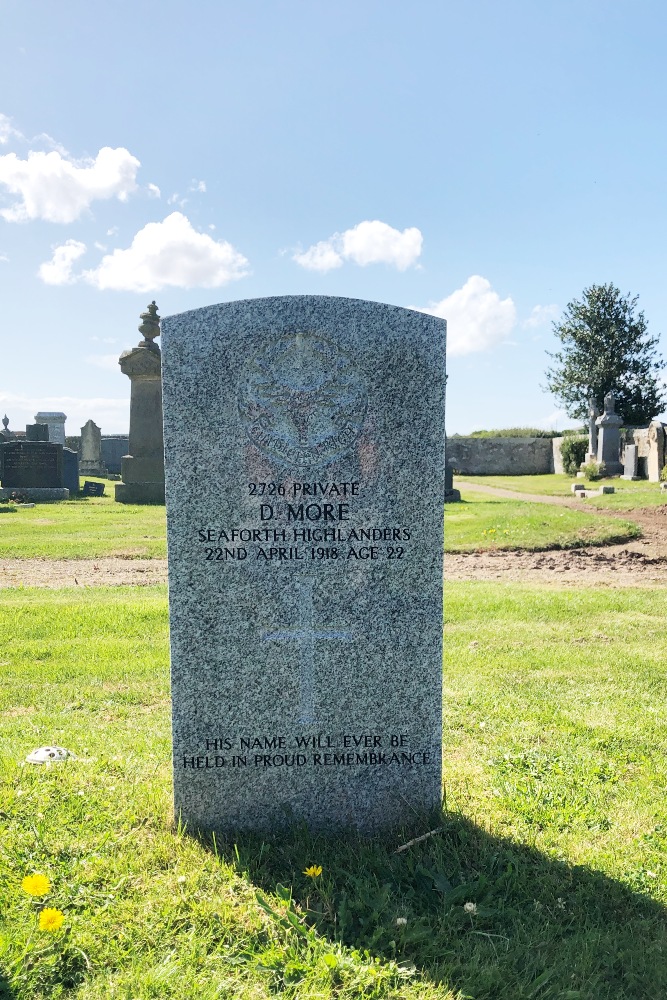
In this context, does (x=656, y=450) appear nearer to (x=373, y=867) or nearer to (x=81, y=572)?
(x=81, y=572)

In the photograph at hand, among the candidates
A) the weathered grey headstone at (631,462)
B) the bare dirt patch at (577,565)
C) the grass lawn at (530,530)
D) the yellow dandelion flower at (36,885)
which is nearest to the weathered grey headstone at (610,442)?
the weathered grey headstone at (631,462)

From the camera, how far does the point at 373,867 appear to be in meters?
2.65

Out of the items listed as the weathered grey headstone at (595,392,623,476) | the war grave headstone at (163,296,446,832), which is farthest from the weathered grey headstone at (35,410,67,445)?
the war grave headstone at (163,296,446,832)

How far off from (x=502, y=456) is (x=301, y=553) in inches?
1605

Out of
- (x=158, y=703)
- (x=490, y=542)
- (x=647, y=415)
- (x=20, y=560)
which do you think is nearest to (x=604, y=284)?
(x=647, y=415)

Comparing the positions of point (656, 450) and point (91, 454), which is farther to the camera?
point (91, 454)

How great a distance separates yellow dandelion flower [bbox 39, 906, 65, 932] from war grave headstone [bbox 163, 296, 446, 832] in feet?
2.39

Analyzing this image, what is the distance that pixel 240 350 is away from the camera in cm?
286

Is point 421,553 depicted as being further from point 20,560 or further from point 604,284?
point 604,284

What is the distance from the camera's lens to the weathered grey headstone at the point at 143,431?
706 inches

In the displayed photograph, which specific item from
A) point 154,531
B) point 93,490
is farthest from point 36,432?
point 154,531

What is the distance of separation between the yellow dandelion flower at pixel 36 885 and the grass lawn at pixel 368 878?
0.08 metres

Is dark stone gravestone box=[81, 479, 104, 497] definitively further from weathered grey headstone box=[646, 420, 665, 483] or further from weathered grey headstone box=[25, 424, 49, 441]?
weathered grey headstone box=[646, 420, 665, 483]

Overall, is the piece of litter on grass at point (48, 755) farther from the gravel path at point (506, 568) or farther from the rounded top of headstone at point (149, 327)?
the rounded top of headstone at point (149, 327)
